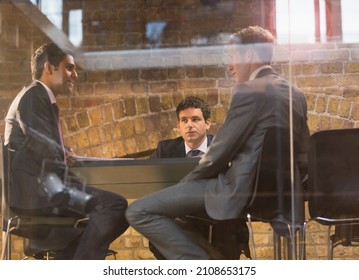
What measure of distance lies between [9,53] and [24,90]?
0.21 m

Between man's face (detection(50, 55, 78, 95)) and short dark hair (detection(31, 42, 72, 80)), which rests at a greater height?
short dark hair (detection(31, 42, 72, 80))

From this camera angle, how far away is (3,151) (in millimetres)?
4270

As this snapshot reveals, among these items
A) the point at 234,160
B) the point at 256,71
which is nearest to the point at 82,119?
the point at 234,160

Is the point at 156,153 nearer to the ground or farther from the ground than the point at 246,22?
nearer to the ground

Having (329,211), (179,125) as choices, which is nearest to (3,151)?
(179,125)

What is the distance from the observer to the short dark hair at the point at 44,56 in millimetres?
4277

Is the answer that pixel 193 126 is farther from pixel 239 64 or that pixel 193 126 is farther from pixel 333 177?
pixel 333 177

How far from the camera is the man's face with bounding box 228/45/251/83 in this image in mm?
4160

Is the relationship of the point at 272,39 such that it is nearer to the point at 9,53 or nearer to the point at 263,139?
the point at 263,139

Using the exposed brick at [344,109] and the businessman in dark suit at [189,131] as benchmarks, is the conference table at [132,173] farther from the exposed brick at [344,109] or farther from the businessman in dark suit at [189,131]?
the exposed brick at [344,109]

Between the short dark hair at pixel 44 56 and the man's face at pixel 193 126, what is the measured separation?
624 mm

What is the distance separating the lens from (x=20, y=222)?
13.9 feet

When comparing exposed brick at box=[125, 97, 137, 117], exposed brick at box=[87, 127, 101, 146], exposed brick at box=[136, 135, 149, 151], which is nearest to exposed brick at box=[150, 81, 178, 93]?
exposed brick at box=[125, 97, 137, 117]

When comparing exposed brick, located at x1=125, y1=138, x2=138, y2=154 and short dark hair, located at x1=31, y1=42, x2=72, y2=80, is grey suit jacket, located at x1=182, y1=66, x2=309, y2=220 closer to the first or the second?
exposed brick, located at x1=125, y1=138, x2=138, y2=154
